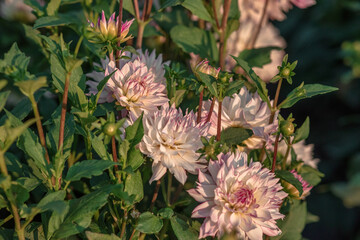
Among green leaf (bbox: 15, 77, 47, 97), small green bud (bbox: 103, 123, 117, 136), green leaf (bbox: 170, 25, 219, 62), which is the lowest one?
green leaf (bbox: 170, 25, 219, 62)

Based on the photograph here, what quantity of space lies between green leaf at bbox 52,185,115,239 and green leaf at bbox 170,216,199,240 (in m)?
→ 0.14

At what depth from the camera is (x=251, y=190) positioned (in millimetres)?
673

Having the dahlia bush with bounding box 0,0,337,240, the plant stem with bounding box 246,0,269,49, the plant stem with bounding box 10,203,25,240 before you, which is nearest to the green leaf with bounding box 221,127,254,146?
the dahlia bush with bounding box 0,0,337,240

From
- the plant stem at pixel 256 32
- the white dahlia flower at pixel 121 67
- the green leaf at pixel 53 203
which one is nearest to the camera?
the green leaf at pixel 53 203

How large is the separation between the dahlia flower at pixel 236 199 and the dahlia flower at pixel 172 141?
0.03 metres

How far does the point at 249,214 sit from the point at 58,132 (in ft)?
1.03

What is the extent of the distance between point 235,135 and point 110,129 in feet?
0.88

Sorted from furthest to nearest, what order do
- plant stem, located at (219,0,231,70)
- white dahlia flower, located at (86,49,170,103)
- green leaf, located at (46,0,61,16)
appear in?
plant stem, located at (219,0,231,70) → green leaf, located at (46,0,61,16) → white dahlia flower, located at (86,49,170,103)

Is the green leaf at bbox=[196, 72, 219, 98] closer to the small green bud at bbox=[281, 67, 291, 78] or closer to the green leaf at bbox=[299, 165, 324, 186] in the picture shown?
the small green bud at bbox=[281, 67, 291, 78]

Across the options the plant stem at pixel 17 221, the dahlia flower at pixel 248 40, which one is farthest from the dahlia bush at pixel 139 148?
the dahlia flower at pixel 248 40

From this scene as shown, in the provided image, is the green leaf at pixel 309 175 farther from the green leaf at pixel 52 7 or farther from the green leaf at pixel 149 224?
the green leaf at pixel 52 7

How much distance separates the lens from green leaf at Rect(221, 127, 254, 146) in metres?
0.76

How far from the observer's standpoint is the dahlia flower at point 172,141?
0.68 metres

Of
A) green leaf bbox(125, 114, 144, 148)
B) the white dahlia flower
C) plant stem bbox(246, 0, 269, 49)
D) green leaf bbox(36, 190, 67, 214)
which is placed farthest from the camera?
plant stem bbox(246, 0, 269, 49)
